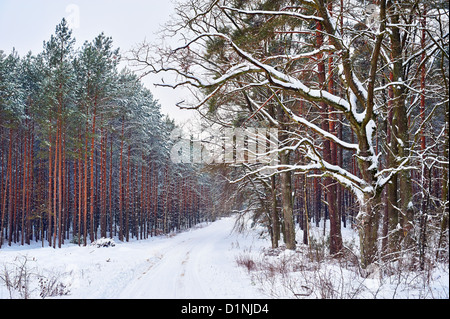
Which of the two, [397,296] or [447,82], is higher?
[447,82]

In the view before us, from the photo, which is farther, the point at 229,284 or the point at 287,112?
the point at 229,284

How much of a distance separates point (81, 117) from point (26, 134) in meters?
6.27

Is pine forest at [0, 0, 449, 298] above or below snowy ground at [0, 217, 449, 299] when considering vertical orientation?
above

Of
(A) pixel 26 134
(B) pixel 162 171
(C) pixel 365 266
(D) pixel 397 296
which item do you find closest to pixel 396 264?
(C) pixel 365 266

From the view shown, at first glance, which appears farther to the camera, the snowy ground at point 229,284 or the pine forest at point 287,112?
the pine forest at point 287,112

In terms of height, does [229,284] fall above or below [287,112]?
below

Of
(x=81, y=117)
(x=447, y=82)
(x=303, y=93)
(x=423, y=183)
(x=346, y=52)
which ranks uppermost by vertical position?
(x=81, y=117)

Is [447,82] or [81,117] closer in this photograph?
[447,82]

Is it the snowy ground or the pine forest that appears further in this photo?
the pine forest

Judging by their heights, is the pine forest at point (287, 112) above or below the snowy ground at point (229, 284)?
above

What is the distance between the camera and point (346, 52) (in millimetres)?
5312
